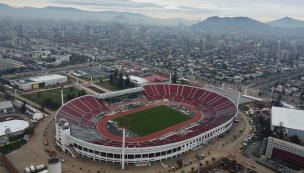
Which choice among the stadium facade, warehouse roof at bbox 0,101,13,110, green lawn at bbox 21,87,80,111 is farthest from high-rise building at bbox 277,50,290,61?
warehouse roof at bbox 0,101,13,110

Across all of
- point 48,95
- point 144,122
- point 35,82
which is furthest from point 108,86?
point 144,122

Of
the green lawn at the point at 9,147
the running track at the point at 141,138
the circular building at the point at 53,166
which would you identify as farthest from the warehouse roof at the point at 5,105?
the circular building at the point at 53,166

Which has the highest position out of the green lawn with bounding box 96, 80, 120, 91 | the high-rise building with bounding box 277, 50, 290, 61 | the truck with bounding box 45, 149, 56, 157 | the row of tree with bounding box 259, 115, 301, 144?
the high-rise building with bounding box 277, 50, 290, 61

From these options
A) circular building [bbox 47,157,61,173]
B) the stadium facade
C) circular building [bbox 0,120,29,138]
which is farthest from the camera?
the stadium facade

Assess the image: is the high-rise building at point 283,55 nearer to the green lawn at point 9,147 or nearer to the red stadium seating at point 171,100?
the red stadium seating at point 171,100

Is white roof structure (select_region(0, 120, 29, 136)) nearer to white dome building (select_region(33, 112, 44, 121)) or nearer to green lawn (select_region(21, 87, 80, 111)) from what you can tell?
white dome building (select_region(33, 112, 44, 121))

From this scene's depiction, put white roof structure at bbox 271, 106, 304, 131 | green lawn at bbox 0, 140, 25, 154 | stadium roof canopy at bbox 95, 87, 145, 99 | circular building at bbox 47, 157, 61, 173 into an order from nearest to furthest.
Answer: circular building at bbox 47, 157, 61, 173
green lawn at bbox 0, 140, 25, 154
white roof structure at bbox 271, 106, 304, 131
stadium roof canopy at bbox 95, 87, 145, 99

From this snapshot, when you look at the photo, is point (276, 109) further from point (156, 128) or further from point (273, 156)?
point (156, 128)

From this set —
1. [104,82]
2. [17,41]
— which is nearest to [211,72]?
[104,82]
